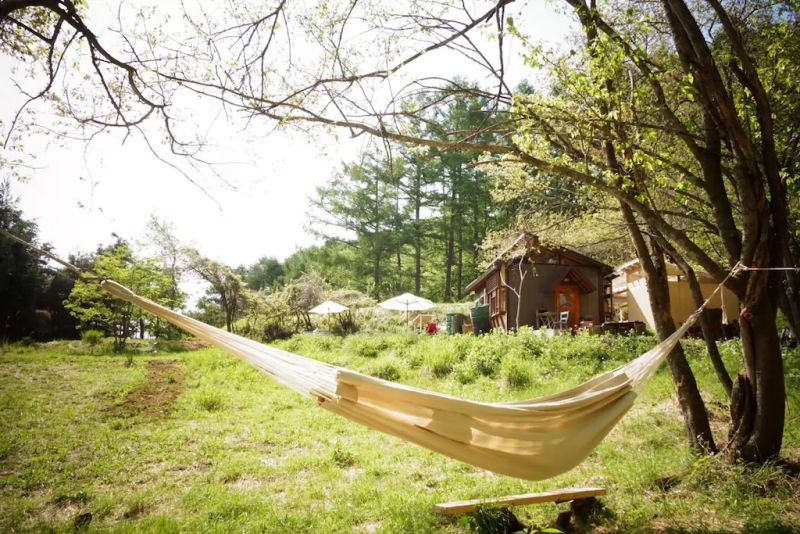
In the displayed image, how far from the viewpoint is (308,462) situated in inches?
152

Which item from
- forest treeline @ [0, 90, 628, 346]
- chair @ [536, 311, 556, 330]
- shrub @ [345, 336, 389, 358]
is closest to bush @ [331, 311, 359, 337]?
forest treeline @ [0, 90, 628, 346]

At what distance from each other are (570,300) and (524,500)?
10.9 metres

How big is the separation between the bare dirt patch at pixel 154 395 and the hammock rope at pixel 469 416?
4.10 m

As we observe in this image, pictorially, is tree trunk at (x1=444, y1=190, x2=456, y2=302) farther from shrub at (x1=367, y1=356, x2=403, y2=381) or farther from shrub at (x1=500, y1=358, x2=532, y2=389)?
shrub at (x1=500, y1=358, x2=532, y2=389)

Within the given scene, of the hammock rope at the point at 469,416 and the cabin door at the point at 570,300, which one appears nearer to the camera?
the hammock rope at the point at 469,416

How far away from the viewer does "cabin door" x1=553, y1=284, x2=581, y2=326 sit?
12477 millimetres

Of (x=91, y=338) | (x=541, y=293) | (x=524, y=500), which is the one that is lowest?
(x=524, y=500)

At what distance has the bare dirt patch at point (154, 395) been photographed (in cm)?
561

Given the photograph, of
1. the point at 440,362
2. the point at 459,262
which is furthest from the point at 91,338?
the point at 459,262

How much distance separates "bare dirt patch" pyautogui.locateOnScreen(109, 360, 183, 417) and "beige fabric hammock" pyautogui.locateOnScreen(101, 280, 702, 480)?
4.31 meters

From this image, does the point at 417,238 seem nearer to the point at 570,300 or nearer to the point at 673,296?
the point at 570,300

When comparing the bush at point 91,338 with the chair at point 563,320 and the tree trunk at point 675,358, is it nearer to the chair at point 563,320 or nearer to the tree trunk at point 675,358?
the chair at point 563,320

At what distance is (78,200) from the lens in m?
3.42

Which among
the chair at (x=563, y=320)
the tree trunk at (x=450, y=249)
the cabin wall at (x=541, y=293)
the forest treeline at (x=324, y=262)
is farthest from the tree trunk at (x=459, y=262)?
the chair at (x=563, y=320)
